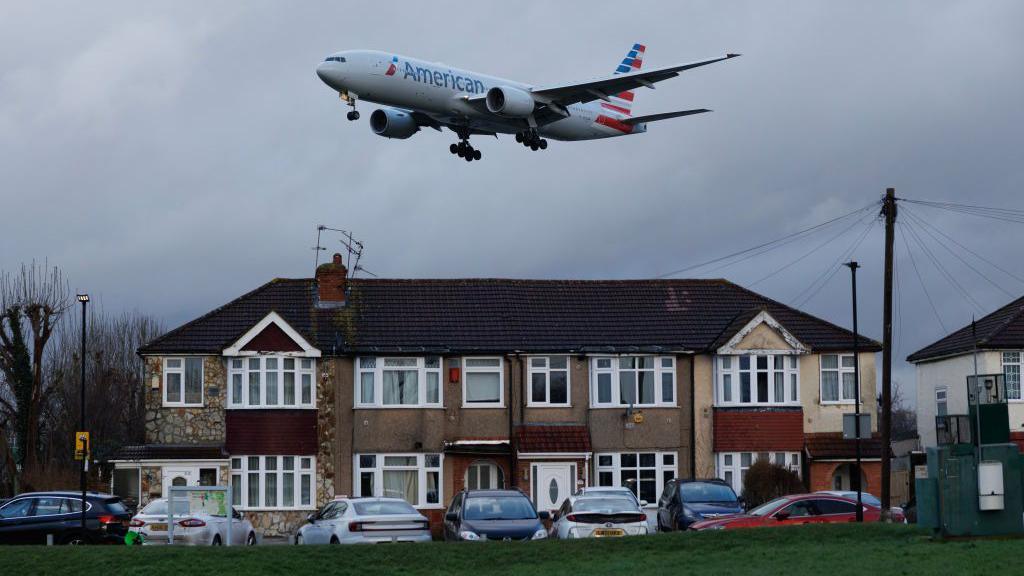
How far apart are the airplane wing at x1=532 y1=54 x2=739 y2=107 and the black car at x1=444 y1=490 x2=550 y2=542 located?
54.3 feet

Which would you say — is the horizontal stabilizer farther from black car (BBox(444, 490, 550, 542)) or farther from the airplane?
black car (BBox(444, 490, 550, 542))

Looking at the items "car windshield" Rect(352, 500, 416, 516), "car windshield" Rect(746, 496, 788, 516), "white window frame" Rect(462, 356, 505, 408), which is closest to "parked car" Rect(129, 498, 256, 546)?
"car windshield" Rect(352, 500, 416, 516)

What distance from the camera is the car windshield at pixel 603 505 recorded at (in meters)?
30.0

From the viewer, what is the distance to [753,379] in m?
48.8

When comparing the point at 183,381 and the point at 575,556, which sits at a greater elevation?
the point at 183,381

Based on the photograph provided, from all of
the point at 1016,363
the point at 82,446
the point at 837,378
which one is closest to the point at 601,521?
the point at 82,446

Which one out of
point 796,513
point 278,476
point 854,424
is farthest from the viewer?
point 278,476

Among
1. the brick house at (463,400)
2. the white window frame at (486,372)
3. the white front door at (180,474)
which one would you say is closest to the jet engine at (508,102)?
the brick house at (463,400)

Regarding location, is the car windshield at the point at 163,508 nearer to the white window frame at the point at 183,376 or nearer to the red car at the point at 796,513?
the red car at the point at 796,513

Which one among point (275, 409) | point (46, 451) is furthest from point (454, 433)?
point (46, 451)

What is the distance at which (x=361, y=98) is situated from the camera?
143ft

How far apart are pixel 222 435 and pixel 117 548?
19988 mm

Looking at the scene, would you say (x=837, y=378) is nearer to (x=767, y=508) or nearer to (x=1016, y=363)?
(x=1016, y=363)

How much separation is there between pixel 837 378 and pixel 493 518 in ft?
74.6
